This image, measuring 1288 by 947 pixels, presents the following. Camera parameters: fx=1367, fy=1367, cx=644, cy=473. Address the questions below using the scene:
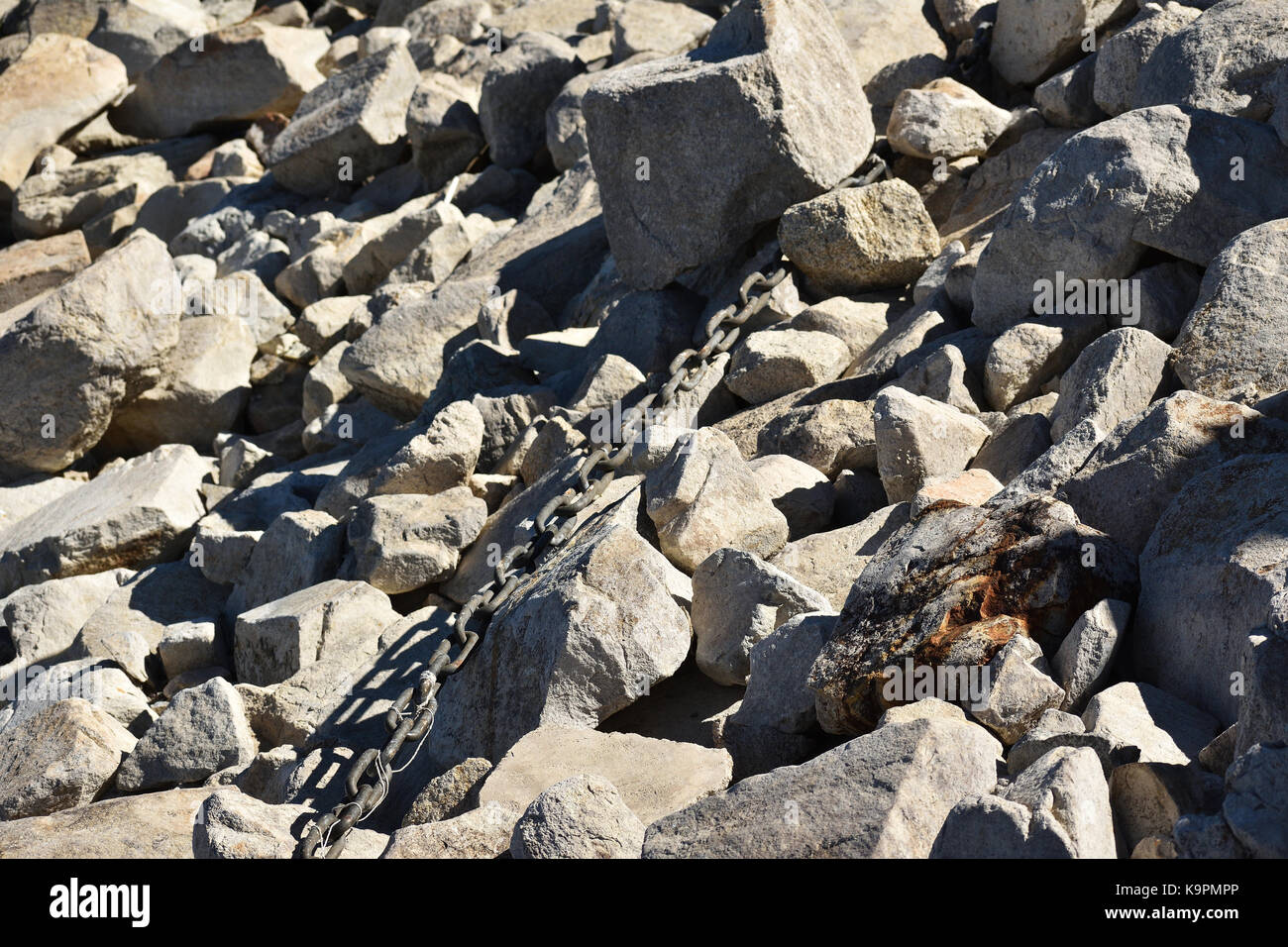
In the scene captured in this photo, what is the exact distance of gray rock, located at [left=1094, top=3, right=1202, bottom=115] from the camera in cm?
627

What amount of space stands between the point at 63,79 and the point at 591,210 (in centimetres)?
753

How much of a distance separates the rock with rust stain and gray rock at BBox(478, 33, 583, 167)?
21.9ft

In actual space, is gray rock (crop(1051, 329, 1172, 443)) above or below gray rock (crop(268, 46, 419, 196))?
above

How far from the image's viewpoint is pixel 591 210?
27.4 feet

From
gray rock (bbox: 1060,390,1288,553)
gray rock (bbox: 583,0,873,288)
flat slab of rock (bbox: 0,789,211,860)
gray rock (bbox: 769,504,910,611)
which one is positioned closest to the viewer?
gray rock (bbox: 1060,390,1288,553)

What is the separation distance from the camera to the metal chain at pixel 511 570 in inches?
146

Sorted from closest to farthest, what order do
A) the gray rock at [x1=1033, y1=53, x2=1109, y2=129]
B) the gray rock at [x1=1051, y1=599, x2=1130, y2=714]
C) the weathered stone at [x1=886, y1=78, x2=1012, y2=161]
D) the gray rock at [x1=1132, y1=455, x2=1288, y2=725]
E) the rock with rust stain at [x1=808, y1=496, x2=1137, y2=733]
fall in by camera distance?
the gray rock at [x1=1132, y1=455, x2=1288, y2=725], the gray rock at [x1=1051, y1=599, x2=1130, y2=714], the rock with rust stain at [x1=808, y1=496, x2=1137, y2=733], the gray rock at [x1=1033, y1=53, x2=1109, y2=129], the weathered stone at [x1=886, y1=78, x2=1012, y2=161]

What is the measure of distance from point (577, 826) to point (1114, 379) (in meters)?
2.35

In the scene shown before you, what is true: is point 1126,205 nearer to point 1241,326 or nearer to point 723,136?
point 1241,326

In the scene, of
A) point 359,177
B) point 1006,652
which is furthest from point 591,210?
point 1006,652

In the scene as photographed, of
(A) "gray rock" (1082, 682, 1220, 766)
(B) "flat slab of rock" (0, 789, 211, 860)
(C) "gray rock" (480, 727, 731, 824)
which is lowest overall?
(B) "flat slab of rock" (0, 789, 211, 860)

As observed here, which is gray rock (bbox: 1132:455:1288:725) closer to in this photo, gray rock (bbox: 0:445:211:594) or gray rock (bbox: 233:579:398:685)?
gray rock (bbox: 233:579:398:685)

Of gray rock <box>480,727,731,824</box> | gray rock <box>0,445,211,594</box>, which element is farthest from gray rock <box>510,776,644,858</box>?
gray rock <box>0,445,211,594</box>

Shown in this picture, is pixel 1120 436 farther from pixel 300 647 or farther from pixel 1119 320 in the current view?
pixel 300 647
